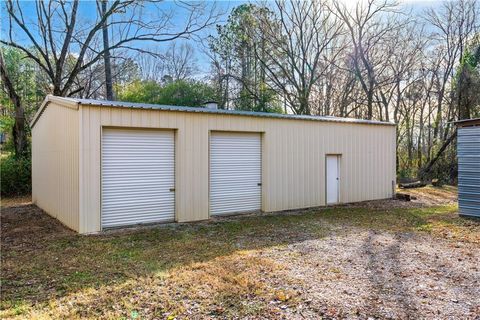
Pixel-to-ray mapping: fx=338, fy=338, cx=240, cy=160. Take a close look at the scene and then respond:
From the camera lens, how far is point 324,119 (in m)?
10.5

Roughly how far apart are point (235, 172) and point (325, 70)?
14310 mm

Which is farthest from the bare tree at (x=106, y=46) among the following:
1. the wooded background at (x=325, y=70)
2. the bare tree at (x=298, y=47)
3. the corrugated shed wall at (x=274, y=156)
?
the corrugated shed wall at (x=274, y=156)

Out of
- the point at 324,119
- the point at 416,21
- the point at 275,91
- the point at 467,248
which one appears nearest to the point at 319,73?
the point at 275,91

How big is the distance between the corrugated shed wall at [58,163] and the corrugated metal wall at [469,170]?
9225 millimetres

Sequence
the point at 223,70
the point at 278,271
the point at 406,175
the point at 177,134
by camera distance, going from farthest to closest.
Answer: the point at 223,70, the point at 406,175, the point at 177,134, the point at 278,271

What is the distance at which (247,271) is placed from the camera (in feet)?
15.5

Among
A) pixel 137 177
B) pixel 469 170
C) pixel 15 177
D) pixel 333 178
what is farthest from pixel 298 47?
pixel 15 177

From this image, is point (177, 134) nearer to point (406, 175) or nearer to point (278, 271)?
point (278, 271)

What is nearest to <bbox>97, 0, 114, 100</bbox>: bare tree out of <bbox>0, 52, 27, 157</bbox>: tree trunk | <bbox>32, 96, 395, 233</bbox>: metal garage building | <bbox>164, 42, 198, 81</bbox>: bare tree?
<bbox>0, 52, 27, 157</bbox>: tree trunk

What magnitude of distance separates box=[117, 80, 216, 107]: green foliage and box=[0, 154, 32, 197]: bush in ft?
22.8

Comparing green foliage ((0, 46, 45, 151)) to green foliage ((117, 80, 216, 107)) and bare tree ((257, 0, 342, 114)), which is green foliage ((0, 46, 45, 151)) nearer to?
green foliage ((117, 80, 216, 107))

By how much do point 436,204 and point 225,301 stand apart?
10.0 meters

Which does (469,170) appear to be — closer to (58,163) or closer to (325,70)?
(58,163)

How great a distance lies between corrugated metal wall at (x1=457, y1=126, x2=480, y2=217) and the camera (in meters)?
8.38
